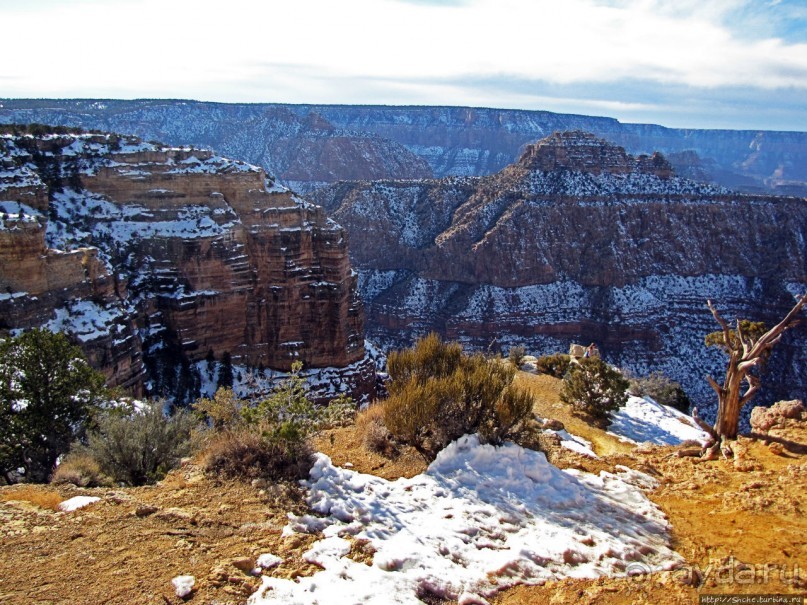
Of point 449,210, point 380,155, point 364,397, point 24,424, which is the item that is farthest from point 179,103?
point 24,424

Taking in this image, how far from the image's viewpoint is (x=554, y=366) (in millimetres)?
30062

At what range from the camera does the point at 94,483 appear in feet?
35.2

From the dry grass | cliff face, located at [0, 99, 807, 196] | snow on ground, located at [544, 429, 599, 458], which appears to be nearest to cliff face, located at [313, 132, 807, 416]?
the dry grass

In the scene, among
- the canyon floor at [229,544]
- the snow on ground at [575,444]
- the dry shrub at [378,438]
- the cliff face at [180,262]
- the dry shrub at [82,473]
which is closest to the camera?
the canyon floor at [229,544]

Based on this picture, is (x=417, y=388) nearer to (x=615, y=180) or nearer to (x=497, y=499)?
(x=497, y=499)

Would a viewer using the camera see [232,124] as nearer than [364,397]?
No

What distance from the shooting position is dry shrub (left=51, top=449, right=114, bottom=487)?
412 inches

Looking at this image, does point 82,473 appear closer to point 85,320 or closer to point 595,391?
point 85,320

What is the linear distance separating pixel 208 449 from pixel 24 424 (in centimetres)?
534

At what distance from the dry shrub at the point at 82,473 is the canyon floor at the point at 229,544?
0.82m

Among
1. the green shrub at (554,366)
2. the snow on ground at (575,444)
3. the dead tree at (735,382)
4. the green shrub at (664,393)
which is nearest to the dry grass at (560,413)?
the snow on ground at (575,444)

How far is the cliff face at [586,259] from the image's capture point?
66750 mm

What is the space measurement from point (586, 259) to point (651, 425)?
5390 centimetres

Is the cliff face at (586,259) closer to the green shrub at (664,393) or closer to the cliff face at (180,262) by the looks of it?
the green shrub at (664,393)
